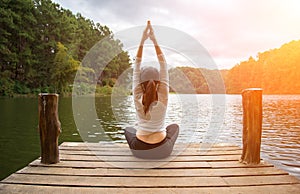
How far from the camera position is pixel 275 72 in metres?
43.4

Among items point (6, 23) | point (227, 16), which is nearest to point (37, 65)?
point (6, 23)

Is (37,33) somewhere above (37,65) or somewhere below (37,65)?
above

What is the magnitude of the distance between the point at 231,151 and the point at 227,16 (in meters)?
9.21

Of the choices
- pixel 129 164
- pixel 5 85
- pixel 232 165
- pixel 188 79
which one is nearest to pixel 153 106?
pixel 129 164

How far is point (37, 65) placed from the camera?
32.7 metres

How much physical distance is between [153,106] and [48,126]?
4.49 ft

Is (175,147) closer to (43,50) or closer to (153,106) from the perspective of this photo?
(153,106)

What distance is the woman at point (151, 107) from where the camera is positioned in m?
2.95

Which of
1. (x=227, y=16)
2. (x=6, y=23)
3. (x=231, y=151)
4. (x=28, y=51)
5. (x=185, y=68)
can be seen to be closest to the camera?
(x=231, y=151)

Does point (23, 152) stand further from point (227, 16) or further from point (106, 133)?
point (227, 16)

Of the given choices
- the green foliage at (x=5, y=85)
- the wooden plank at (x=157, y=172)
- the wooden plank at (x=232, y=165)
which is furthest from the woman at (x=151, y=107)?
the green foliage at (x=5, y=85)

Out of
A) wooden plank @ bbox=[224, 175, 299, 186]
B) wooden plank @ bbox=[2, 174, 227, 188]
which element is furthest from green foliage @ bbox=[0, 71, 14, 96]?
wooden plank @ bbox=[224, 175, 299, 186]

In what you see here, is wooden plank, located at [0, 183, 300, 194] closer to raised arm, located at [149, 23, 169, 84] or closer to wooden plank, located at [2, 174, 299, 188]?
wooden plank, located at [2, 174, 299, 188]

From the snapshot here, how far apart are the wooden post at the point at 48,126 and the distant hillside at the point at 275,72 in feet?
126
